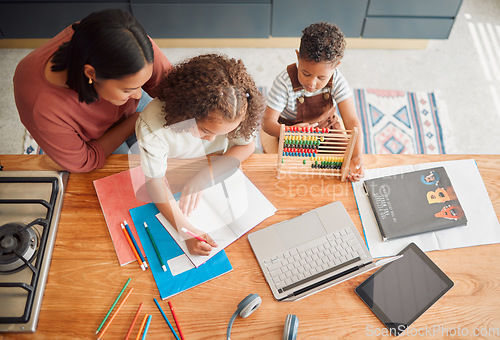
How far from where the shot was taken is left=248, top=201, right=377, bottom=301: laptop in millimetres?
1148

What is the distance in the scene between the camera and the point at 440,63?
275 centimetres

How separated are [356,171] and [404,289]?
408 mm

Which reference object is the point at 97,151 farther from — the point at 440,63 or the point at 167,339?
the point at 440,63

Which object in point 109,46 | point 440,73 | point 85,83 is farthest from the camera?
point 440,73

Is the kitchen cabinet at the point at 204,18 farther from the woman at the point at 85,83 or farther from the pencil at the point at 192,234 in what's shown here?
the pencil at the point at 192,234

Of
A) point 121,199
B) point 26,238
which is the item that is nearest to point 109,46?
point 121,199

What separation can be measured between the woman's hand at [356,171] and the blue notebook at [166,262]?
0.50m

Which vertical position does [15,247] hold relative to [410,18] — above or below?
below

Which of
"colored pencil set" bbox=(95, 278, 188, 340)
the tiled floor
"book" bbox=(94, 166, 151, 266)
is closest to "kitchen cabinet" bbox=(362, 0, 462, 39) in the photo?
the tiled floor

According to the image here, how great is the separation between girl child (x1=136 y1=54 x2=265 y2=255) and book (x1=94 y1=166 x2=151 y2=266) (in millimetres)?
52

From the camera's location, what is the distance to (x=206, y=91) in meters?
1.15

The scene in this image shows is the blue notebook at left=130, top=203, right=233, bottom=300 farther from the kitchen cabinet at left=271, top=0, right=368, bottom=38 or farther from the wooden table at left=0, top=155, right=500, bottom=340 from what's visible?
the kitchen cabinet at left=271, top=0, right=368, bottom=38

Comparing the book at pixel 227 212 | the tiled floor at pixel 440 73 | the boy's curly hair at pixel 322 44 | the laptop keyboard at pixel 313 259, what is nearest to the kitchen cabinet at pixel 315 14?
the tiled floor at pixel 440 73

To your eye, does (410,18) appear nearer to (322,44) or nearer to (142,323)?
(322,44)
